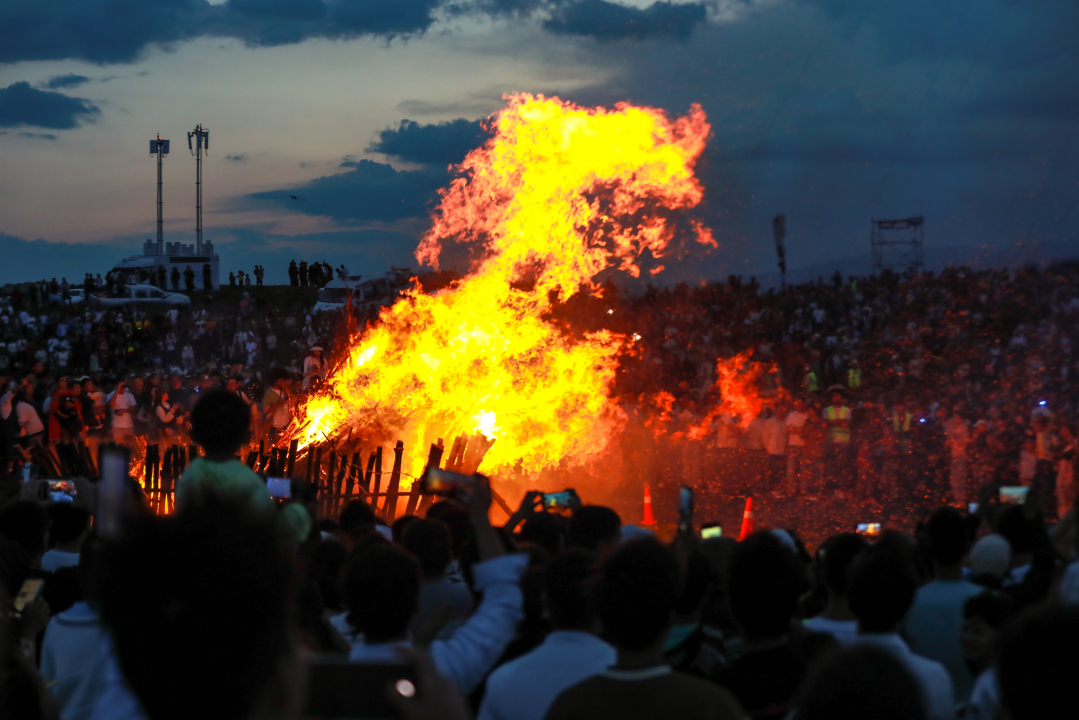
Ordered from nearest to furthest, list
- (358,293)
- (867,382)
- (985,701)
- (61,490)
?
1. (985,701)
2. (61,490)
3. (867,382)
4. (358,293)

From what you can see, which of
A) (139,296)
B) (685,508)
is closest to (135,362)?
(139,296)

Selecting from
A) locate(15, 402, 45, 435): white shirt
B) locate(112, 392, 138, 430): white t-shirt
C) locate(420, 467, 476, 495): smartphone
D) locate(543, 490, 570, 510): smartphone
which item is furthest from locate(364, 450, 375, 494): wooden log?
locate(420, 467, 476, 495): smartphone

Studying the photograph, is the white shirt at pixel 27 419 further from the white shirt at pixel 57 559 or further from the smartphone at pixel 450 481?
the smartphone at pixel 450 481

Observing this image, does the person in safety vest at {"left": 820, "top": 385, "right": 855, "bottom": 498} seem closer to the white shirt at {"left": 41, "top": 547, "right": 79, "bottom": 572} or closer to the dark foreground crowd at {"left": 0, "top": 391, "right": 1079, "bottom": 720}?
the dark foreground crowd at {"left": 0, "top": 391, "right": 1079, "bottom": 720}

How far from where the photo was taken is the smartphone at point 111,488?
321 centimetres

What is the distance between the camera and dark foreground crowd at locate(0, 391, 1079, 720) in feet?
5.32

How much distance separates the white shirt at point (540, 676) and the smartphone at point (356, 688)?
1.27 m

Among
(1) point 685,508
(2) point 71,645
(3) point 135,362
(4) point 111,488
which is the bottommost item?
(2) point 71,645

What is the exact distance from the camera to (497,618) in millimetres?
2971

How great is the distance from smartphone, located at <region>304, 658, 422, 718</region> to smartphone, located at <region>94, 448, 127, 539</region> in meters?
1.61

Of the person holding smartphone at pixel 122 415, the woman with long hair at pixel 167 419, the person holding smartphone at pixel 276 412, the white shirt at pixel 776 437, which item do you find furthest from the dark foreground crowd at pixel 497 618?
the woman with long hair at pixel 167 419

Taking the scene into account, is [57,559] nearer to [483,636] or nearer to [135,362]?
[483,636]

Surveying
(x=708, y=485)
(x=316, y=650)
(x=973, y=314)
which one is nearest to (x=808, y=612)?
(x=316, y=650)

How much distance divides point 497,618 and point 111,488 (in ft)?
4.52
